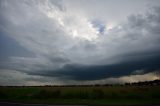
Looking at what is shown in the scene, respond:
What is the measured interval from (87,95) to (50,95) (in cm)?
1033

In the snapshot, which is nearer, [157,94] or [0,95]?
[157,94]

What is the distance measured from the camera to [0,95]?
184ft

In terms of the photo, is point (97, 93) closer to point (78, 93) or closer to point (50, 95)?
point (78, 93)

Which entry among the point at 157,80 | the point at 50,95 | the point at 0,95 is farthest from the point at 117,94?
the point at 157,80

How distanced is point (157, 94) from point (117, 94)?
9.52 m

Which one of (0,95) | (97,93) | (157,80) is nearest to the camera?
(97,93)

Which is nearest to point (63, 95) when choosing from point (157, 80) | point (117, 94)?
point (117, 94)

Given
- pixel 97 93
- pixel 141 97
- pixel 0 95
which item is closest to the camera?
pixel 141 97

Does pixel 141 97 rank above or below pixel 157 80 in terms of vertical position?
below

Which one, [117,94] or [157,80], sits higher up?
[157,80]

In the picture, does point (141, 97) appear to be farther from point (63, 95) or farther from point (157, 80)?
point (157, 80)

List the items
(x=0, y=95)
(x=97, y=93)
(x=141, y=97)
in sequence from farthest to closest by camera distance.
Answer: (x=0, y=95) → (x=97, y=93) → (x=141, y=97)

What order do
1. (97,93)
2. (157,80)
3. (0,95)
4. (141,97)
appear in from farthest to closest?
(157,80)
(0,95)
(97,93)
(141,97)

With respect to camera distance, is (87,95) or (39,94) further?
(39,94)
